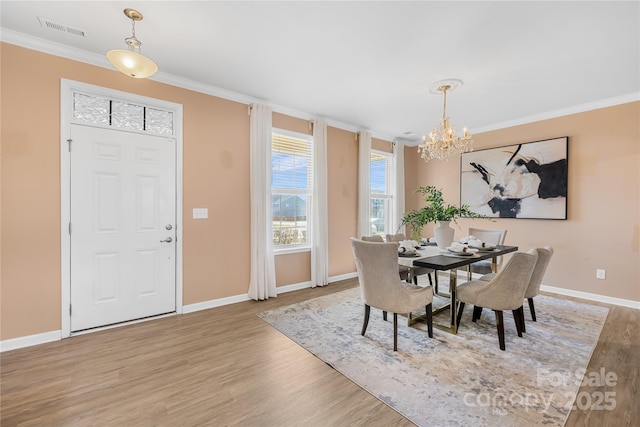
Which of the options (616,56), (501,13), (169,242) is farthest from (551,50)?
(169,242)

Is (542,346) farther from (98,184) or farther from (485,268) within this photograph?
(98,184)

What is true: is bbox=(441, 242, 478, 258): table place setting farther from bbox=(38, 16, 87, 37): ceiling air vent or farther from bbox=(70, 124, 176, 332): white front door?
bbox=(38, 16, 87, 37): ceiling air vent

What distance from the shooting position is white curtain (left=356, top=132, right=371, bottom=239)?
511cm

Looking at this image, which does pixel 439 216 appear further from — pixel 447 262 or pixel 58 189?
pixel 58 189

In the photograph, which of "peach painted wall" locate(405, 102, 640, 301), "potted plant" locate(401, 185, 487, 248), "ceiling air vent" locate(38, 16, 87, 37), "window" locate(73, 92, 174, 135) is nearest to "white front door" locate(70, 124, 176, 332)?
"window" locate(73, 92, 174, 135)

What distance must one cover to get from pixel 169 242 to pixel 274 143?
1.99 meters

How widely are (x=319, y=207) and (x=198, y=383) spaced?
292 centimetres

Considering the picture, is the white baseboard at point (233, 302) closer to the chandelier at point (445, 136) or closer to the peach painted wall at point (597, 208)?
the peach painted wall at point (597, 208)

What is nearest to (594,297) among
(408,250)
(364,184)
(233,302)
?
(408,250)

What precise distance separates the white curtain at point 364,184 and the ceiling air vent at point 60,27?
3.91 m

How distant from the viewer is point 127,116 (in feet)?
10.1

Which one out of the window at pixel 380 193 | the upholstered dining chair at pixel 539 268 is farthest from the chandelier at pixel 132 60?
the window at pixel 380 193

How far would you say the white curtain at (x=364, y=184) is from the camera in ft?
16.8

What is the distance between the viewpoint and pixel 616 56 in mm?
2742
